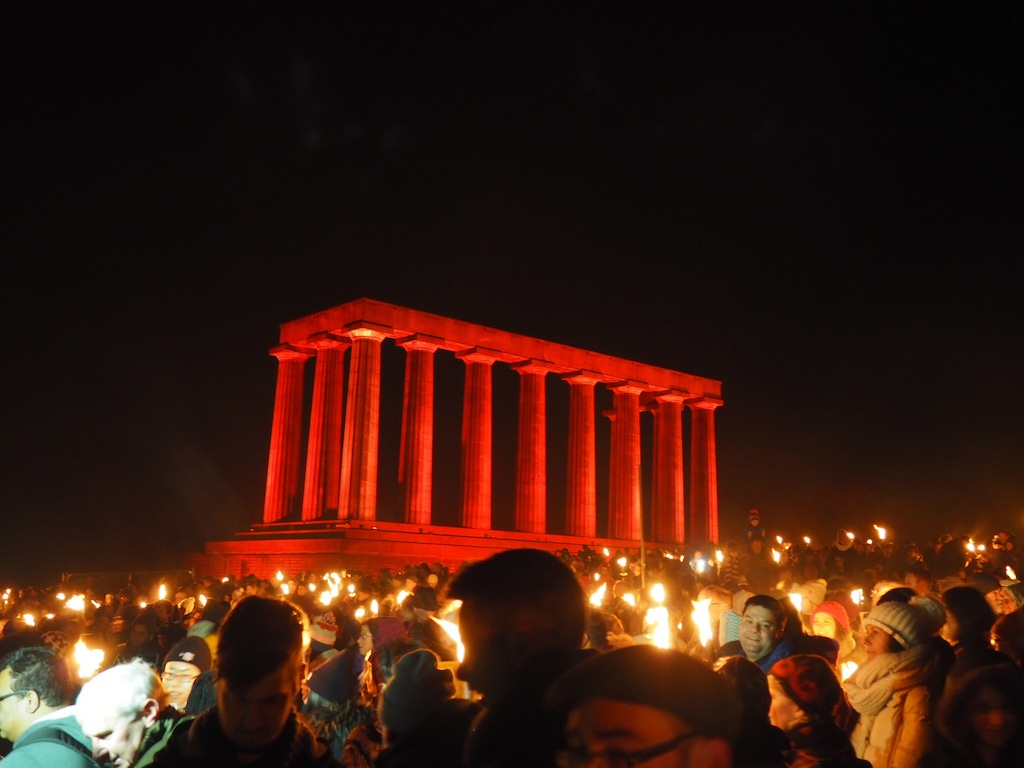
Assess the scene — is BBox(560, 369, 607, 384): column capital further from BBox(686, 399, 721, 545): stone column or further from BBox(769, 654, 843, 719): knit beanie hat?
BBox(769, 654, 843, 719): knit beanie hat

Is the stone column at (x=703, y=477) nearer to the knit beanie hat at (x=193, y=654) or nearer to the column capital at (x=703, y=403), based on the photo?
the column capital at (x=703, y=403)

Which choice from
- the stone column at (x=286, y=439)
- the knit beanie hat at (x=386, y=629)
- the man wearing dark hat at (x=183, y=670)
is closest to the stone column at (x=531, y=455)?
the stone column at (x=286, y=439)

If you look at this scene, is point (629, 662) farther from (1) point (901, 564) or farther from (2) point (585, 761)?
(1) point (901, 564)

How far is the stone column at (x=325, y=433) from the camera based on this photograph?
50.9 meters

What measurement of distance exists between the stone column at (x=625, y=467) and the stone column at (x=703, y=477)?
5775 mm

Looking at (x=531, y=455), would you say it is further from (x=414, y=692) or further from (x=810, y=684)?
(x=414, y=692)

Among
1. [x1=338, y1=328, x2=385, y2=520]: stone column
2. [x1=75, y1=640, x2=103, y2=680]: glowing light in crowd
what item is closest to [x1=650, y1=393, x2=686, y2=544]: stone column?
[x1=338, y1=328, x2=385, y2=520]: stone column

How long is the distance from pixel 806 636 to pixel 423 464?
4310 cm

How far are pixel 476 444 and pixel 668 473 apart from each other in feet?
51.4

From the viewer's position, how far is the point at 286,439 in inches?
2127

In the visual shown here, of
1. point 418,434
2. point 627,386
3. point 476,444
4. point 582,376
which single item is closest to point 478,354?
point 476,444

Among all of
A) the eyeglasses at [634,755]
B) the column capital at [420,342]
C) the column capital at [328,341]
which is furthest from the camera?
the column capital at [420,342]

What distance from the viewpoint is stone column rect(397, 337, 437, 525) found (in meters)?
50.7

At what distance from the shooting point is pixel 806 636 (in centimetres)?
887
